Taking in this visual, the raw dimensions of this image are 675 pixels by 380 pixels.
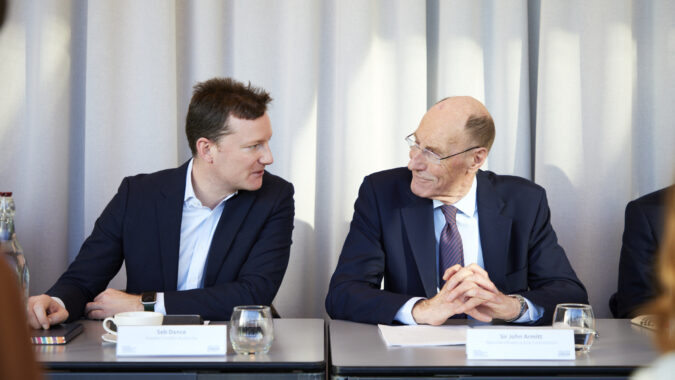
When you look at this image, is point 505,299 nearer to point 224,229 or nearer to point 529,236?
point 529,236

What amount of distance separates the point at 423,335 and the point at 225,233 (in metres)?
1.05

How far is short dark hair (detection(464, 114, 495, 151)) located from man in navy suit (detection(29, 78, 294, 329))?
2.62ft

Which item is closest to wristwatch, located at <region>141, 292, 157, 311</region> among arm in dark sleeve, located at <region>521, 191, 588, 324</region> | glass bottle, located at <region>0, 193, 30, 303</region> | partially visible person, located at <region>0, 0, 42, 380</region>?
glass bottle, located at <region>0, 193, 30, 303</region>

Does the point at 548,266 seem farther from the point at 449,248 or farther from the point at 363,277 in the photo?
the point at 363,277

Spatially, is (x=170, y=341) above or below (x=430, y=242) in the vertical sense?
below

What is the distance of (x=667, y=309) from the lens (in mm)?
889

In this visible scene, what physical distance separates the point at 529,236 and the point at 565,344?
1022 mm

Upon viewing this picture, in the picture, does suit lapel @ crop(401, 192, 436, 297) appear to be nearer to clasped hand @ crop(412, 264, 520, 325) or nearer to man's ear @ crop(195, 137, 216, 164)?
clasped hand @ crop(412, 264, 520, 325)

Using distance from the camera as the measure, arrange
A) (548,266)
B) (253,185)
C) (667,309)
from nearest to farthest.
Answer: (667,309) < (548,266) < (253,185)

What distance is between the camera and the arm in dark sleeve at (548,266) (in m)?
2.65

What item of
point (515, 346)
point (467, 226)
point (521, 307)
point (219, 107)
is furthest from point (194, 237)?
point (515, 346)

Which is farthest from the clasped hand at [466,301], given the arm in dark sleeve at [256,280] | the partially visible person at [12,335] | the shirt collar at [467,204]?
the partially visible person at [12,335]

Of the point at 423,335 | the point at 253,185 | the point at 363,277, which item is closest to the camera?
the point at 423,335

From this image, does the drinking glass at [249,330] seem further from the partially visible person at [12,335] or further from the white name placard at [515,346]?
the partially visible person at [12,335]
